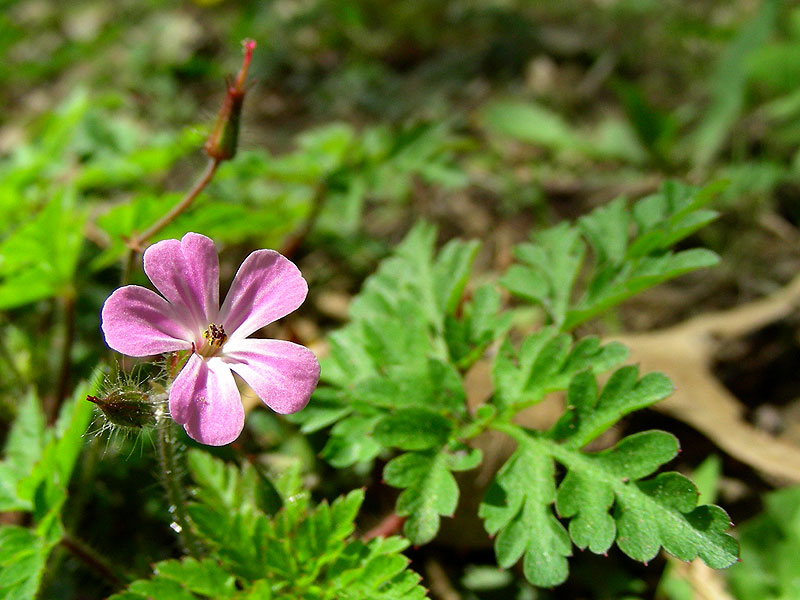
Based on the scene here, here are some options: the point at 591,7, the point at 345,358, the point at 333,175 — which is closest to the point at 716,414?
the point at 345,358

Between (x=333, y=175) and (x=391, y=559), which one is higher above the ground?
(x=333, y=175)

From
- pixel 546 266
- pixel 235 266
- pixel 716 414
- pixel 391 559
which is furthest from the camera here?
pixel 235 266

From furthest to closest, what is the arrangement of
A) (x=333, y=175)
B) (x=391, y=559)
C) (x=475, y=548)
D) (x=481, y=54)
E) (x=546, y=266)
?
(x=481, y=54) < (x=333, y=175) < (x=475, y=548) < (x=546, y=266) < (x=391, y=559)

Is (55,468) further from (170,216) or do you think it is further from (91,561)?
(170,216)

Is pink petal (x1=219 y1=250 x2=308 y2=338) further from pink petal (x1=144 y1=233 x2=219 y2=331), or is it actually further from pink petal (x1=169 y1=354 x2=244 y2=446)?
pink petal (x1=169 y1=354 x2=244 y2=446)

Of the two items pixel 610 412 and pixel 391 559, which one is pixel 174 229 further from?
pixel 610 412

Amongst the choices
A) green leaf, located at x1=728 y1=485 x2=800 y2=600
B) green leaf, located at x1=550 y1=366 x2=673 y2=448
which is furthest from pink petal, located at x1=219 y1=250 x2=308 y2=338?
green leaf, located at x1=728 y1=485 x2=800 y2=600

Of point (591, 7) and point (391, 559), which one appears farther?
point (591, 7)
